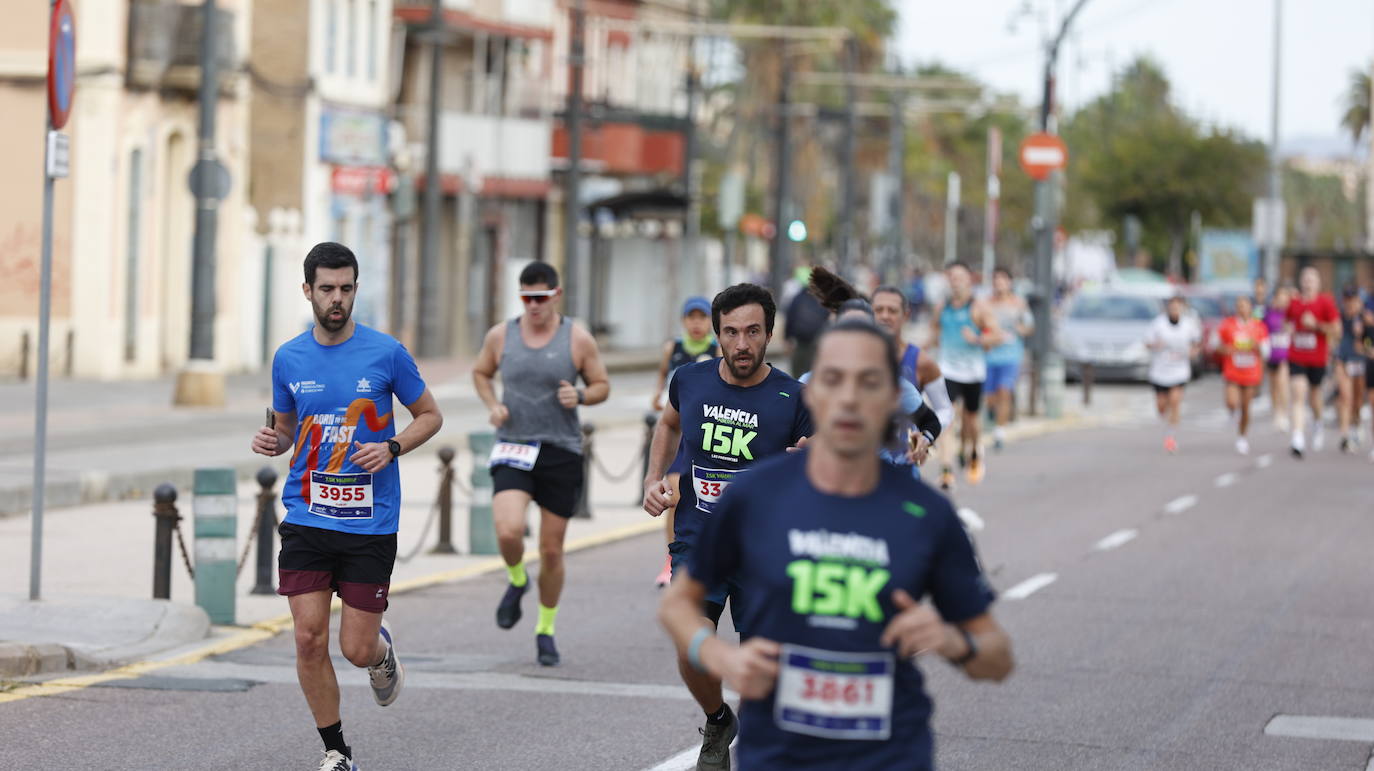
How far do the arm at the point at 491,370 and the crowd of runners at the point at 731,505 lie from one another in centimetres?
2

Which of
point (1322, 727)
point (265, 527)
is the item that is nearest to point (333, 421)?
point (1322, 727)

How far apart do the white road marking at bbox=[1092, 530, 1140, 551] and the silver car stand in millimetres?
23317

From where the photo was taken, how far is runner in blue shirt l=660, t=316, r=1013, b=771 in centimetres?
475

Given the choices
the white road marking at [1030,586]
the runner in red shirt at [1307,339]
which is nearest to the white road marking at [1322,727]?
the white road marking at [1030,586]

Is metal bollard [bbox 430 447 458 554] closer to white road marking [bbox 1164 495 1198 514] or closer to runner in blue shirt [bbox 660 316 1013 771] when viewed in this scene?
white road marking [bbox 1164 495 1198 514]

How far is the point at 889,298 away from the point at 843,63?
66.6m

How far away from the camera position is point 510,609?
1158cm

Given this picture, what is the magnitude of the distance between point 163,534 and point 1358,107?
99.7 metres

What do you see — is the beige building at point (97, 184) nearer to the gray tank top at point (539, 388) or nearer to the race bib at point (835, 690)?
the gray tank top at point (539, 388)

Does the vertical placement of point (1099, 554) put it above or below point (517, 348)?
below

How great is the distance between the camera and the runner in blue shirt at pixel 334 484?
7.93 meters

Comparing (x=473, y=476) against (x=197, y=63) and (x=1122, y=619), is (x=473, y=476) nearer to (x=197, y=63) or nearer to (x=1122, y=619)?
(x=1122, y=619)

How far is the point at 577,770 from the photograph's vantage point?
853 centimetres

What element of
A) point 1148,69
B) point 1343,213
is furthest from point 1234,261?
point 1343,213
